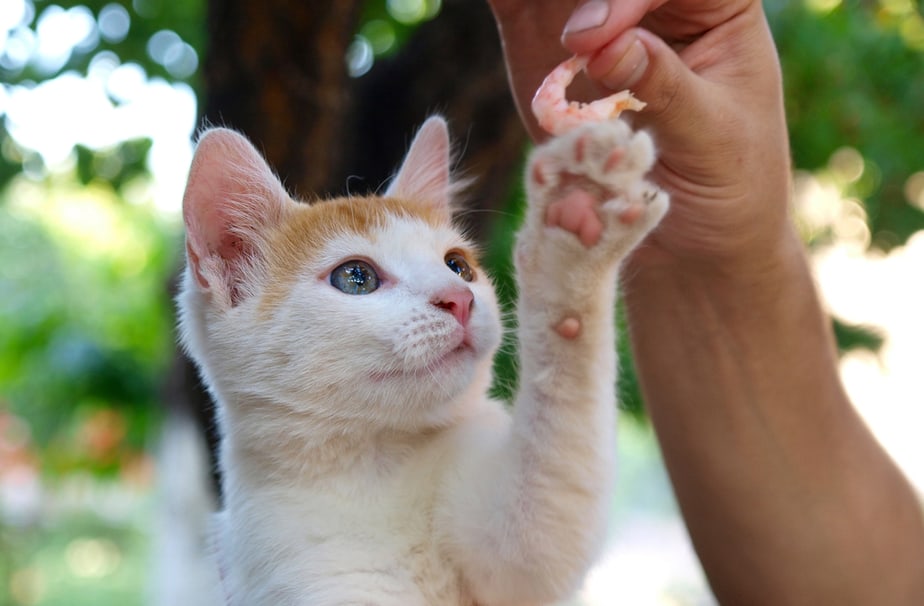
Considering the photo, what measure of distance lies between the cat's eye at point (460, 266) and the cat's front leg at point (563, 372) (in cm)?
35

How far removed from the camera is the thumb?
0.97 m

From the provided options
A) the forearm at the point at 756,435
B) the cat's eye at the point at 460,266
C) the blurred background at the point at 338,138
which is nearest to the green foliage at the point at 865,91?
the blurred background at the point at 338,138

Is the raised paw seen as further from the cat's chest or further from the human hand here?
the cat's chest

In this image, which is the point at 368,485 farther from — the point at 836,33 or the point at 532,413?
the point at 836,33

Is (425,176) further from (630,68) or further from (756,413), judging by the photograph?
(756,413)

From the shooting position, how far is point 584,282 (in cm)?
82

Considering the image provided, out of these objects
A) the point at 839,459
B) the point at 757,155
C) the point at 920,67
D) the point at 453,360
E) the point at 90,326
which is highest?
the point at 757,155

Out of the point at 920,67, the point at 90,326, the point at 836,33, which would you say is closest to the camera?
the point at 836,33

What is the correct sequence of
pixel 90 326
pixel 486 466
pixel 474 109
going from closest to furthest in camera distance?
1. pixel 486 466
2. pixel 474 109
3. pixel 90 326

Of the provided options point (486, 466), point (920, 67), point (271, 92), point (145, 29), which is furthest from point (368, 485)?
point (920, 67)

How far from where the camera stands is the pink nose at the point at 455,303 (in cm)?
105

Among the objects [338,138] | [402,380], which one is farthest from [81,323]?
[402,380]

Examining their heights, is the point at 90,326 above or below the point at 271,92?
below

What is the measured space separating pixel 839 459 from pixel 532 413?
100cm
